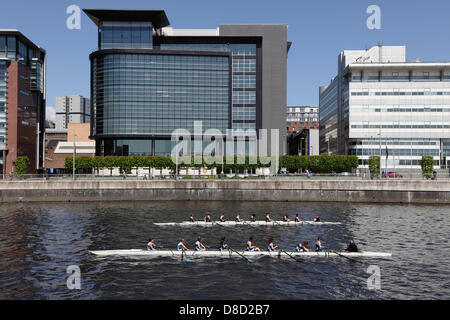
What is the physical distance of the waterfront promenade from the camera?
67.2m

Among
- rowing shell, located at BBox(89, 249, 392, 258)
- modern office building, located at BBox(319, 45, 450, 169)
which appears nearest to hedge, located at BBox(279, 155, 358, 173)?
modern office building, located at BBox(319, 45, 450, 169)

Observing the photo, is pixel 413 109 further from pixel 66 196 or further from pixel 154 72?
pixel 66 196

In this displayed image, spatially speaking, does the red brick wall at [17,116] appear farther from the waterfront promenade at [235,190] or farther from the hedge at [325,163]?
the hedge at [325,163]

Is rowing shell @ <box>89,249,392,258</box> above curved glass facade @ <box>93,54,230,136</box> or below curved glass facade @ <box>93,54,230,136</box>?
below

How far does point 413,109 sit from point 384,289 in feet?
344

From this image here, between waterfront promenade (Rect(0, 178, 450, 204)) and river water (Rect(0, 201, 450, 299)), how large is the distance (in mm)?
14440

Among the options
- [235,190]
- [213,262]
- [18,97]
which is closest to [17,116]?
[18,97]

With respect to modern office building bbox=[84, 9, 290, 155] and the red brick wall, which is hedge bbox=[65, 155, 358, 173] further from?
the red brick wall

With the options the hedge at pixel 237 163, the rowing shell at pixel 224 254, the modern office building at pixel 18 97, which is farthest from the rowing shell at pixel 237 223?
the modern office building at pixel 18 97

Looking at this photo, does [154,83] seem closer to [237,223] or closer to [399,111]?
[399,111]

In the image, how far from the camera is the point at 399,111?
371 feet

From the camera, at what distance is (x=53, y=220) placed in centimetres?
4806

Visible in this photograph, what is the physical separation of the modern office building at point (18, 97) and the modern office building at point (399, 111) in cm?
9725
